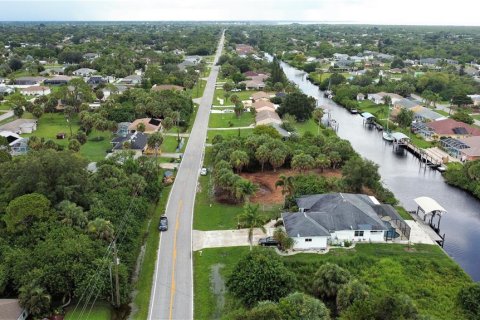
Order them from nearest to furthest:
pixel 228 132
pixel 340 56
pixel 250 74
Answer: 1. pixel 228 132
2. pixel 250 74
3. pixel 340 56

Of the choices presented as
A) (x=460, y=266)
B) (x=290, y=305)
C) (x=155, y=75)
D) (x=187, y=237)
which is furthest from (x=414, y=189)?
(x=155, y=75)

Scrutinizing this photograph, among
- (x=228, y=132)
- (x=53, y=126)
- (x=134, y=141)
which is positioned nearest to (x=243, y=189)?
(x=134, y=141)

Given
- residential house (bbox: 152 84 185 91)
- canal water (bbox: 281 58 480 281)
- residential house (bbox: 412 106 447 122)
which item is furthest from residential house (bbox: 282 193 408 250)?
residential house (bbox: 152 84 185 91)

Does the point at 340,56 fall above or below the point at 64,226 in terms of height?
above

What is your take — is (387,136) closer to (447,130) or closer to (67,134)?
(447,130)

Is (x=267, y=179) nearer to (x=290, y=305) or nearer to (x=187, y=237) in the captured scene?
(x=187, y=237)

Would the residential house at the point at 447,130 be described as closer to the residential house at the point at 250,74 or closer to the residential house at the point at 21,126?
the residential house at the point at 250,74

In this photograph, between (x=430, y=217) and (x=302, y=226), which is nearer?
(x=302, y=226)

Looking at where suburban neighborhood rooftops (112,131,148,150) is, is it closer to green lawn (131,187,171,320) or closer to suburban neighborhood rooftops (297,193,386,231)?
green lawn (131,187,171,320)
